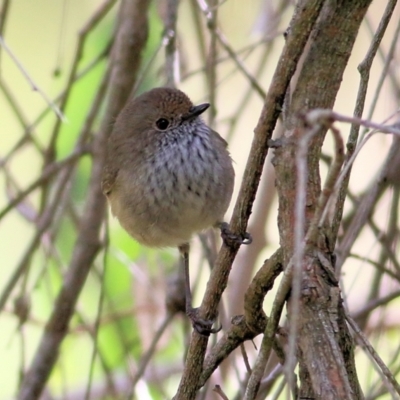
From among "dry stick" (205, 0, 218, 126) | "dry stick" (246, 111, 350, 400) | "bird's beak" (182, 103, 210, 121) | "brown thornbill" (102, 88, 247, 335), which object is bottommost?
"dry stick" (246, 111, 350, 400)

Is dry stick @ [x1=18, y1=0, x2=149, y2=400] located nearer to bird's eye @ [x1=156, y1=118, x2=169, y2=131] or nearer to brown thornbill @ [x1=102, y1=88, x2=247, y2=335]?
brown thornbill @ [x1=102, y1=88, x2=247, y2=335]

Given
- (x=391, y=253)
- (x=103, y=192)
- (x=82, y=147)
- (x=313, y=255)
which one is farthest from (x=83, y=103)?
(x=313, y=255)

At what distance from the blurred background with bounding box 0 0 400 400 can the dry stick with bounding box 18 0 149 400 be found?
93mm

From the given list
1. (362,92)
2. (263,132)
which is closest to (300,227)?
(263,132)

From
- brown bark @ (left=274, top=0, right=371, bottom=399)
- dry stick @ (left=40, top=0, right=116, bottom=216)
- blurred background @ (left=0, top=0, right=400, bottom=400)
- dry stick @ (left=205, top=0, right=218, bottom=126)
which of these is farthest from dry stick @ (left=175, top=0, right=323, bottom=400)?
dry stick @ (left=40, top=0, right=116, bottom=216)

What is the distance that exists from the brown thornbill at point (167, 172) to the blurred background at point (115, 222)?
7.1 inches

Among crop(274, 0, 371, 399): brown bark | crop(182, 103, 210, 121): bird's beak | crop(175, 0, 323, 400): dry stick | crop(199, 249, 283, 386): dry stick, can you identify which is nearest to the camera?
crop(274, 0, 371, 399): brown bark

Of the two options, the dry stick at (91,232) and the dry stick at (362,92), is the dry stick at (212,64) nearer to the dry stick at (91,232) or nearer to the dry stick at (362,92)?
the dry stick at (91,232)

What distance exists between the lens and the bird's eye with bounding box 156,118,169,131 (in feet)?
10.1

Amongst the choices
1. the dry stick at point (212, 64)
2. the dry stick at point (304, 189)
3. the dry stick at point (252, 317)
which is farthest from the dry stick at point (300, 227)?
the dry stick at point (212, 64)

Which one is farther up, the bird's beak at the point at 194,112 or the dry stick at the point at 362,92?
the bird's beak at the point at 194,112

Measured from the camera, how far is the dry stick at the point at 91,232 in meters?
3.42

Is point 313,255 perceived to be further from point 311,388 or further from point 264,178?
point 264,178

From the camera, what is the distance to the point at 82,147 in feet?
11.6
